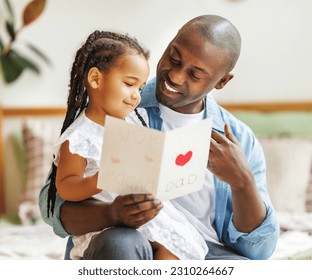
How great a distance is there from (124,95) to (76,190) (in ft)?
0.43

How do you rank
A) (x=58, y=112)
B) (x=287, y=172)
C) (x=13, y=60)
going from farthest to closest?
(x=13, y=60), (x=58, y=112), (x=287, y=172)

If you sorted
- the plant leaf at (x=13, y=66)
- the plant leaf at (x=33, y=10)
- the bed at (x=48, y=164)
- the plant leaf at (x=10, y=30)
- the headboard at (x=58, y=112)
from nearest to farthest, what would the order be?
the plant leaf at (x=33, y=10) < the bed at (x=48, y=164) < the headboard at (x=58, y=112) < the plant leaf at (x=10, y=30) < the plant leaf at (x=13, y=66)

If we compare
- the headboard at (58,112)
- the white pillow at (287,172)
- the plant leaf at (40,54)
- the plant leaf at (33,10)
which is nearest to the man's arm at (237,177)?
the plant leaf at (33,10)

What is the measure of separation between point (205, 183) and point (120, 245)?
0.15m

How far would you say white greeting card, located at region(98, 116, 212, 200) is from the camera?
2.23ft

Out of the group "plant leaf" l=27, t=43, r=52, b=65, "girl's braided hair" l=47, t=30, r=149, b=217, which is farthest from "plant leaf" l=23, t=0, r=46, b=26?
"plant leaf" l=27, t=43, r=52, b=65

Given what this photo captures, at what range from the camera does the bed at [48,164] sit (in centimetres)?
144

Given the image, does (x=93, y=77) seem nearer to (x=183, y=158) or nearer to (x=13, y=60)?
(x=183, y=158)

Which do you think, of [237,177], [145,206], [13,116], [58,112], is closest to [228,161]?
[237,177]

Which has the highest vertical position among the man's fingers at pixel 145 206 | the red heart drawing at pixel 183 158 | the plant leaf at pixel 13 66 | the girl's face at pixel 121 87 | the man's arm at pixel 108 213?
the girl's face at pixel 121 87

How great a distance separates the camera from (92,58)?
29.8 inches

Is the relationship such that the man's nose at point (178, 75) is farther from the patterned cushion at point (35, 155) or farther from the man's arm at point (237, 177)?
the patterned cushion at point (35, 155)

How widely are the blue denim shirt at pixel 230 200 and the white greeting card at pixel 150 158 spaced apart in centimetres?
9
